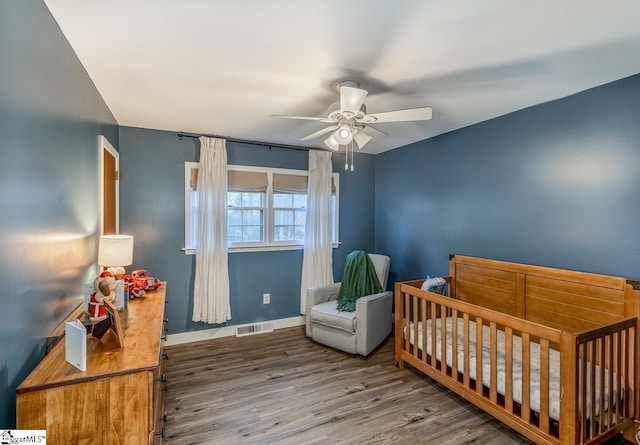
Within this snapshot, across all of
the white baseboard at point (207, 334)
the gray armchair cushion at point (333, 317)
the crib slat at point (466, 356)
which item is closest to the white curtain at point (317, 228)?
the white baseboard at point (207, 334)

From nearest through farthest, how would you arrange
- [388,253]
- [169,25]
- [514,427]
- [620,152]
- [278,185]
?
1. [169,25]
2. [514,427]
3. [620,152]
4. [278,185]
5. [388,253]

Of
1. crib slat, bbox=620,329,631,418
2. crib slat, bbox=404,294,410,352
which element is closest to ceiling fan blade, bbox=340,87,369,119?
crib slat, bbox=404,294,410,352

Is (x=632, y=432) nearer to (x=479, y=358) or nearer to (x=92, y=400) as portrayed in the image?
(x=479, y=358)

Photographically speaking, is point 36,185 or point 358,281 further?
point 358,281

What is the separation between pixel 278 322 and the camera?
13.7ft

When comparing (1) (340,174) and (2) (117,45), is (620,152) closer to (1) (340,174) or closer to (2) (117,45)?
(1) (340,174)

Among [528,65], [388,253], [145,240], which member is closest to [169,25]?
[528,65]

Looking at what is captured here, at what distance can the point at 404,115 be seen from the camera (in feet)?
7.37

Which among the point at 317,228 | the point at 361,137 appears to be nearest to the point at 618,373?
the point at 361,137

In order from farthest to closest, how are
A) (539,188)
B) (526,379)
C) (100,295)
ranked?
(539,188) → (526,379) → (100,295)

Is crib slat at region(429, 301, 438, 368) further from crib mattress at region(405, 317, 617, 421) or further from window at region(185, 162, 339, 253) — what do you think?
window at region(185, 162, 339, 253)

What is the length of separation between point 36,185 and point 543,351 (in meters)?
2.74

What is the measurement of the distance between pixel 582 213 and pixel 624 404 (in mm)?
1304

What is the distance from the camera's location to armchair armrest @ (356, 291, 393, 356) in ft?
10.7
